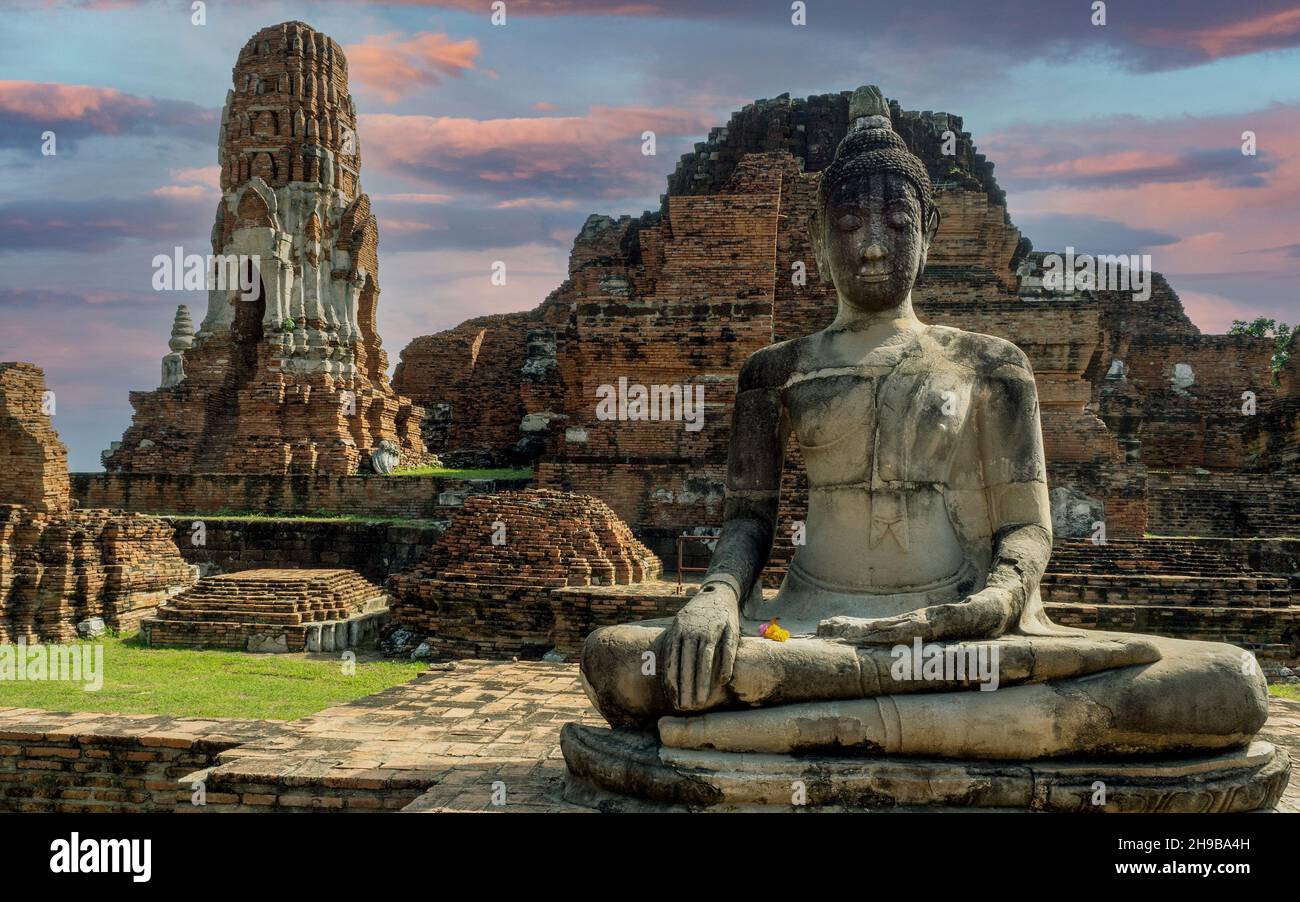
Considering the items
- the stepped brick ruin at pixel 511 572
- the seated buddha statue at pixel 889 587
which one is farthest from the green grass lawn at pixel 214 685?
the seated buddha statue at pixel 889 587

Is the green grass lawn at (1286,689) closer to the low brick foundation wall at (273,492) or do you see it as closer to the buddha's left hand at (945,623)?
the buddha's left hand at (945,623)

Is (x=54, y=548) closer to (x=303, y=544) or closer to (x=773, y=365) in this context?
(x=303, y=544)

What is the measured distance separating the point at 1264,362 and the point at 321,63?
21.6 metres

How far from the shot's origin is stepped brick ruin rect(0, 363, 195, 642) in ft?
41.9

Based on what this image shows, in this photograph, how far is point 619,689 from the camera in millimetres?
4375

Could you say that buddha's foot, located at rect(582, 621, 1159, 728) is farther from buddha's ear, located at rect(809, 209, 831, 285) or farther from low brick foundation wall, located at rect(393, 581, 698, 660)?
low brick foundation wall, located at rect(393, 581, 698, 660)

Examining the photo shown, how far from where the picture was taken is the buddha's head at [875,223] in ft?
16.4

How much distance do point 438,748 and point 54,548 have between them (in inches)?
379

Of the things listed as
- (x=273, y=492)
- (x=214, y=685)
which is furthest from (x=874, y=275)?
(x=273, y=492)

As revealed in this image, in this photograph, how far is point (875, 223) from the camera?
5004mm

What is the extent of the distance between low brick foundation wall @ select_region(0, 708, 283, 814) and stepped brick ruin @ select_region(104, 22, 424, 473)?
14.4 m

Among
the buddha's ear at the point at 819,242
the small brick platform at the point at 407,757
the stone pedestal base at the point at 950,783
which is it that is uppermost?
the buddha's ear at the point at 819,242

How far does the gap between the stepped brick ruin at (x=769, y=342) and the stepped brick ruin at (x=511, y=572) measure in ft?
6.08

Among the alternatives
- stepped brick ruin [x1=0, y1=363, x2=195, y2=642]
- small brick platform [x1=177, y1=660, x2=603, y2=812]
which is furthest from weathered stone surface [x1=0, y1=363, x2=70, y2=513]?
small brick platform [x1=177, y1=660, x2=603, y2=812]
